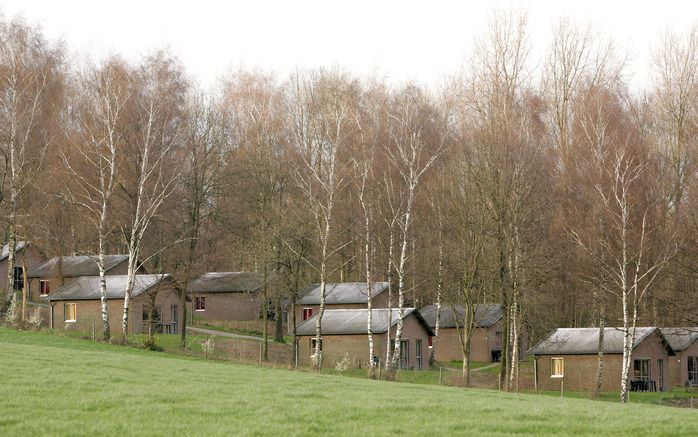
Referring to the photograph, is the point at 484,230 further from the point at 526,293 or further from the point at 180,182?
the point at 180,182

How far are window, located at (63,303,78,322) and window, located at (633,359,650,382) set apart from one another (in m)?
34.2

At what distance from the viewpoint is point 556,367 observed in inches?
2345

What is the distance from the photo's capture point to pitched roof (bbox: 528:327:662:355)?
57728mm

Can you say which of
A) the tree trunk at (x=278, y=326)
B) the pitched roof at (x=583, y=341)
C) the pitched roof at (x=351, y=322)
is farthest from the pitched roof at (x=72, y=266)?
the pitched roof at (x=583, y=341)

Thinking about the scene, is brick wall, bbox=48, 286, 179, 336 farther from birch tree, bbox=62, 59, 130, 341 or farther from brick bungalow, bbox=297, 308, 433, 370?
brick bungalow, bbox=297, 308, 433, 370

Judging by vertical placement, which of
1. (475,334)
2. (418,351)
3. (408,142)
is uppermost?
(408,142)

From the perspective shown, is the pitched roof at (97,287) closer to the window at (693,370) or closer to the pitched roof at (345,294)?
the pitched roof at (345,294)

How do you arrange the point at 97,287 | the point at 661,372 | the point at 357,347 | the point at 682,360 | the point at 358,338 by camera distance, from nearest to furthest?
the point at 357,347, the point at 358,338, the point at 661,372, the point at 97,287, the point at 682,360

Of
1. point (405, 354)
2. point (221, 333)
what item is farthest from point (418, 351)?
point (221, 333)

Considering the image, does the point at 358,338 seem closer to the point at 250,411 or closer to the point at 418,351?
the point at 418,351

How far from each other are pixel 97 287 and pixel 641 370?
3345 centimetres

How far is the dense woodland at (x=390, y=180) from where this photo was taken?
5172cm

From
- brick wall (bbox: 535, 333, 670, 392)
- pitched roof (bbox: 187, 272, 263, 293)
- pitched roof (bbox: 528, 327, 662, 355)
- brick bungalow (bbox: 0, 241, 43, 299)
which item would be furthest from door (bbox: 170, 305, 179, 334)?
brick wall (bbox: 535, 333, 670, 392)

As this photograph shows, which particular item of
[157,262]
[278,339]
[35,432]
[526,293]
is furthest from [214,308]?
[35,432]
